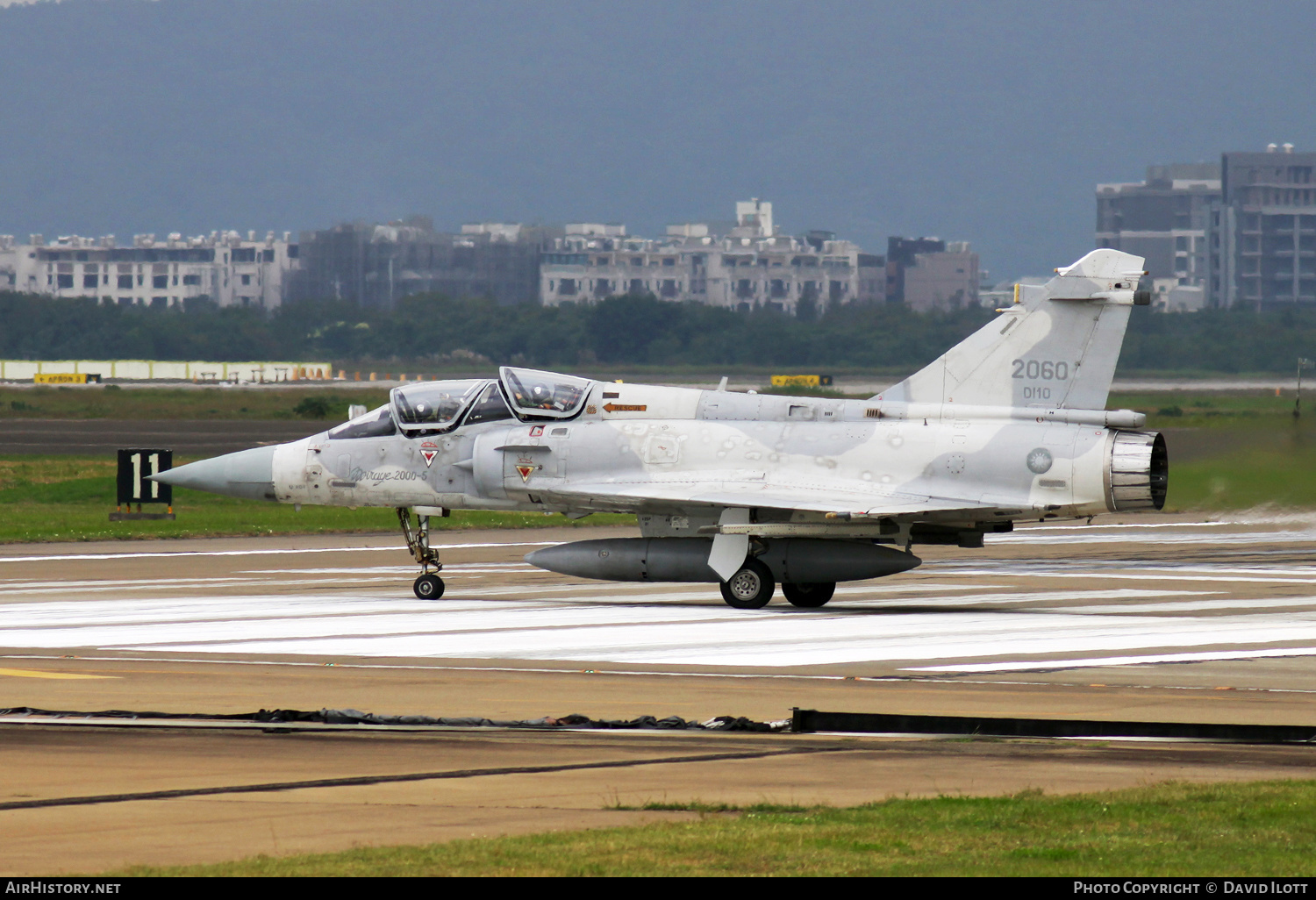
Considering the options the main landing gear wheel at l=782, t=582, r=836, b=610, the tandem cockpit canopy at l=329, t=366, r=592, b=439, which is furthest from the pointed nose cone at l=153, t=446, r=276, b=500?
the main landing gear wheel at l=782, t=582, r=836, b=610

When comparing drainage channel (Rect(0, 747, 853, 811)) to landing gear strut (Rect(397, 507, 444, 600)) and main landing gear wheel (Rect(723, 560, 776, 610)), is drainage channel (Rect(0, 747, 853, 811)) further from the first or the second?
landing gear strut (Rect(397, 507, 444, 600))

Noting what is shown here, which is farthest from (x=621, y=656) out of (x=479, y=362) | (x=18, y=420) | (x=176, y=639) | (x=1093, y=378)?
(x=479, y=362)

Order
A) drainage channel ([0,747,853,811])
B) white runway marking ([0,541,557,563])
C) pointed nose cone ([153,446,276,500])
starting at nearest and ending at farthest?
1. drainage channel ([0,747,853,811])
2. pointed nose cone ([153,446,276,500])
3. white runway marking ([0,541,557,563])

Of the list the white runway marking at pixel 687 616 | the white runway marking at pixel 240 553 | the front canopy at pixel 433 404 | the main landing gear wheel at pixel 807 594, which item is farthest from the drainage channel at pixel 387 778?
the white runway marking at pixel 240 553

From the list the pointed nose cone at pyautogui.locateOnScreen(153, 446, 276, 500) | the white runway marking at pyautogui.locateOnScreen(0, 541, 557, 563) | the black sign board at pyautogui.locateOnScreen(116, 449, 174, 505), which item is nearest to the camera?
the pointed nose cone at pyautogui.locateOnScreen(153, 446, 276, 500)

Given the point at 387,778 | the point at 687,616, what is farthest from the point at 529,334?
the point at 387,778

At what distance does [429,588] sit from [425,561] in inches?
20.3

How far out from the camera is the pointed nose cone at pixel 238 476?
1082 inches

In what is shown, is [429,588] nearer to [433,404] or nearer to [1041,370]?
[433,404]

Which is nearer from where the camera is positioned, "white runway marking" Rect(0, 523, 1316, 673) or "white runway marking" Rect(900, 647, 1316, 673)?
"white runway marking" Rect(900, 647, 1316, 673)

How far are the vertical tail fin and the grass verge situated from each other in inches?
559

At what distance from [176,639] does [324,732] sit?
7.82 meters

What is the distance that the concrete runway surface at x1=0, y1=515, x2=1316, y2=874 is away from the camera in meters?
10.8

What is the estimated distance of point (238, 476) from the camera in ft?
90.4
